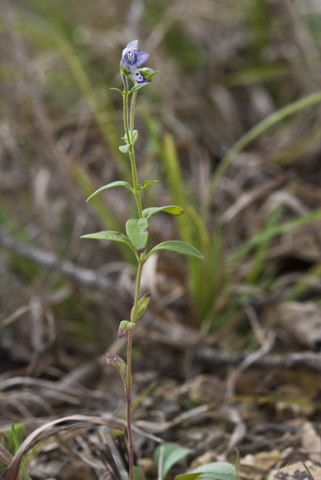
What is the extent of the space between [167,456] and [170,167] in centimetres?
83

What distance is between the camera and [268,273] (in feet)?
5.21

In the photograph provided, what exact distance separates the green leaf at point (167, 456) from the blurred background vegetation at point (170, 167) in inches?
17.5

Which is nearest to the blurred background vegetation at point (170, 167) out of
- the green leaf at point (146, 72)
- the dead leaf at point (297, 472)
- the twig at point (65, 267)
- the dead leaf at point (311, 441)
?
the twig at point (65, 267)

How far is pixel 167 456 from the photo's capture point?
83 cm

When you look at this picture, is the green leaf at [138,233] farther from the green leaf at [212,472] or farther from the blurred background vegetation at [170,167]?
the blurred background vegetation at [170,167]

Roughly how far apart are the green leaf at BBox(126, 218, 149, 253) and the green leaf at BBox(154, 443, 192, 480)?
0.44 m

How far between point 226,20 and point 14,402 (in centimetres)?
244

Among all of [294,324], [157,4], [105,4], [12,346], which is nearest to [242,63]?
[157,4]

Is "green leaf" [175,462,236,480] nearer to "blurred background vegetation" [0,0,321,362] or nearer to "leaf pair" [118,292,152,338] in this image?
"leaf pair" [118,292,152,338]

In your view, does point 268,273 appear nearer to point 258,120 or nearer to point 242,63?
point 258,120

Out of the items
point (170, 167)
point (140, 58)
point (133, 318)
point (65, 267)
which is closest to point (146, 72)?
point (140, 58)

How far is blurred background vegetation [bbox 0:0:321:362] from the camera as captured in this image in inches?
55.0

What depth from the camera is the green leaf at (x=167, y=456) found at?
2.62 ft

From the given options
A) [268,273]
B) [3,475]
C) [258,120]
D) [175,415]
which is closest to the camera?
[3,475]
